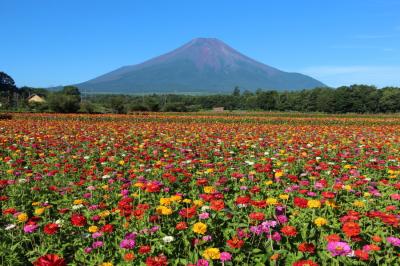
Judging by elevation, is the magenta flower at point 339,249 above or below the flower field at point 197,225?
above

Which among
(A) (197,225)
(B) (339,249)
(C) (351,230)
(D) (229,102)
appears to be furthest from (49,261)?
(D) (229,102)

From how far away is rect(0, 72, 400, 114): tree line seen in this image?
189 feet

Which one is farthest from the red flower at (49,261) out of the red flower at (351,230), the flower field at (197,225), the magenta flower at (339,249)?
the red flower at (351,230)

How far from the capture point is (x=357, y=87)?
108375 mm

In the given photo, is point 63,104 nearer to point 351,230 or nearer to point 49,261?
point 49,261

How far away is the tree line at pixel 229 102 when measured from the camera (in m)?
57.6

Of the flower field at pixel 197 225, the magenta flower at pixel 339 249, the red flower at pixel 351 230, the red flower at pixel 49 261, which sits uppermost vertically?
the red flower at pixel 49 261

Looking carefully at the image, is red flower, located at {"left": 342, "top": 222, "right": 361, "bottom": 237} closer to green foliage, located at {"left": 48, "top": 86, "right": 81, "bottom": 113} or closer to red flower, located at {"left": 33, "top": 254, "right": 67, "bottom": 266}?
red flower, located at {"left": 33, "top": 254, "right": 67, "bottom": 266}

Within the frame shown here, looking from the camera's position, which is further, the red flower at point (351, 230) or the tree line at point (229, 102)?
the tree line at point (229, 102)

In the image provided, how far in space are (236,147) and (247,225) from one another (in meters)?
6.82

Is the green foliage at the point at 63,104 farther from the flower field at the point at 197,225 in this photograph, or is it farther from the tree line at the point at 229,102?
the flower field at the point at 197,225

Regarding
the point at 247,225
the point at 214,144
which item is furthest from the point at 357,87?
the point at 247,225

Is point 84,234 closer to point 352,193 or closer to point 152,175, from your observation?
point 152,175

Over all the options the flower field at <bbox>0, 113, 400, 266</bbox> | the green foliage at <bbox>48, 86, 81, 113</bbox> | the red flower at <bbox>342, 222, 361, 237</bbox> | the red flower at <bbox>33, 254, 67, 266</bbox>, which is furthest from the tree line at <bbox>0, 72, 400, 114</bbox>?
the red flower at <bbox>342, 222, 361, 237</bbox>
